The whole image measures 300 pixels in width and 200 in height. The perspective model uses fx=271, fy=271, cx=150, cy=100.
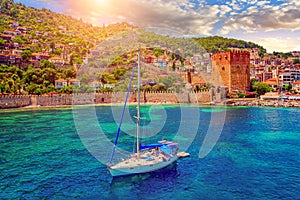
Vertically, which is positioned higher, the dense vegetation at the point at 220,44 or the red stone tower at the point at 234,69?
the dense vegetation at the point at 220,44

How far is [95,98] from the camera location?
170ft

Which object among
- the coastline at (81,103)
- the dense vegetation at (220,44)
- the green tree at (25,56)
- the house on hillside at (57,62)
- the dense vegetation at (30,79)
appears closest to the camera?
the coastline at (81,103)

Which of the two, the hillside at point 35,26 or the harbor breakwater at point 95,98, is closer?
the harbor breakwater at point 95,98

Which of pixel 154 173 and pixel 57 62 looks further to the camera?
pixel 57 62

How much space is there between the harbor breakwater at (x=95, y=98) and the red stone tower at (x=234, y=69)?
23.9 ft

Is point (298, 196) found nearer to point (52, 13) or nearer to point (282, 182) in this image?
point (282, 182)

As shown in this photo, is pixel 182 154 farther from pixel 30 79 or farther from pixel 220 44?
pixel 220 44

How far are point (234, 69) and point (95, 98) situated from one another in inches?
1139

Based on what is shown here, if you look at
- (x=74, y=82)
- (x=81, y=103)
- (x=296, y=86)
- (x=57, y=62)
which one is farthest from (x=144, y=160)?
(x=57, y=62)

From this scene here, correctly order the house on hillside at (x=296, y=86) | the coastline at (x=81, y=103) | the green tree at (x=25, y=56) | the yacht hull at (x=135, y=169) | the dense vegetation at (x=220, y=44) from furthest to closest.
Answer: the dense vegetation at (x=220, y=44), the green tree at (x=25, y=56), the house on hillside at (x=296, y=86), the coastline at (x=81, y=103), the yacht hull at (x=135, y=169)

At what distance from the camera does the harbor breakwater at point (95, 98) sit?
4331cm

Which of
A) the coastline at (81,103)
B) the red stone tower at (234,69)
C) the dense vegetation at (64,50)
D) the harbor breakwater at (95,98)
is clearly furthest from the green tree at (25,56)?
the red stone tower at (234,69)

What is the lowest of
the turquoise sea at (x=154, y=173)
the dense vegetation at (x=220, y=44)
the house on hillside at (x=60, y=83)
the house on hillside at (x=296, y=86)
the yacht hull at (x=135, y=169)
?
the turquoise sea at (x=154, y=173)

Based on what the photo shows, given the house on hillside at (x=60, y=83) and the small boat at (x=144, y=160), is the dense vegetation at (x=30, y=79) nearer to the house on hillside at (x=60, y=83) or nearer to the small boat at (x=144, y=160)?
the house on hillside at (x=60, y=83)
